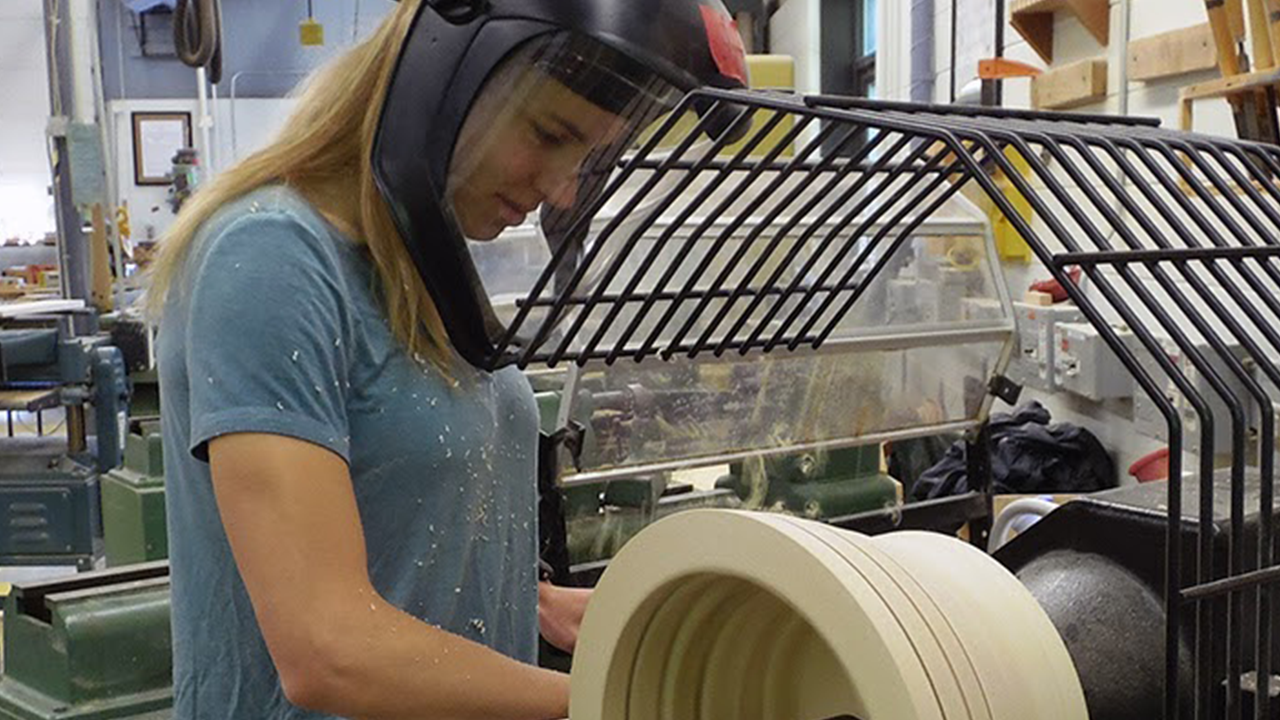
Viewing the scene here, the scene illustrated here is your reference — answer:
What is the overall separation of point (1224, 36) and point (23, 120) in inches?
372

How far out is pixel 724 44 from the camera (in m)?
0.94

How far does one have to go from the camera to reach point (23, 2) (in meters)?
9.44

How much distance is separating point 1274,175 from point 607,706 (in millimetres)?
651

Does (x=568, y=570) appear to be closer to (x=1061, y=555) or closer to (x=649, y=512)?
(x=649, y=512)

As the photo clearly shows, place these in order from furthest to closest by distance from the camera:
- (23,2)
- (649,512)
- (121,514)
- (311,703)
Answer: (23,2), (121,514), (649,512), (311,703)

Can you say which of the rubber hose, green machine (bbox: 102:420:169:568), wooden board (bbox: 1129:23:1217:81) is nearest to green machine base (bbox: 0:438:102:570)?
green machine (bbox: 102:420:169:568)

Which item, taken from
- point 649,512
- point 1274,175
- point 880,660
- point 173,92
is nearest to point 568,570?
point 649,512

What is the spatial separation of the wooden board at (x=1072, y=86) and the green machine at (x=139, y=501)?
252 cm

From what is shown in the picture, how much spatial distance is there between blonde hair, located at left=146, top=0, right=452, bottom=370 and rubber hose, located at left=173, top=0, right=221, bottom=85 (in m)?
2.96

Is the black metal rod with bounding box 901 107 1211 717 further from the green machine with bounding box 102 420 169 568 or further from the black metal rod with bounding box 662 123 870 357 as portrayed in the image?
the green machine with bounding box 102 420 169 568

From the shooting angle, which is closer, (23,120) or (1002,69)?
(1002,69)

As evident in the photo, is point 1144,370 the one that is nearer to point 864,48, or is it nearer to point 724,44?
point 724,44

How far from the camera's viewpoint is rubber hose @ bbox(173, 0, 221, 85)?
12.3ft

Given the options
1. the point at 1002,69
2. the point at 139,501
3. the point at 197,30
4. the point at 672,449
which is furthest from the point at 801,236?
the point at 197,30
